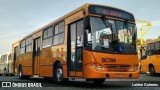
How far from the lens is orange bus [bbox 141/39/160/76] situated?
2299 cm

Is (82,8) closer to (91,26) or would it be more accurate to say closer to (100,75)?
(91,26)

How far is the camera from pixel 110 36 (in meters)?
11.8

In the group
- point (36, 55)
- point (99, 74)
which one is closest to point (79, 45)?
point (99, 74)

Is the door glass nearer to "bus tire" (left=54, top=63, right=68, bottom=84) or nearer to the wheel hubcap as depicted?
"bus tire" (left=54, top=63, right=68, bottom=84)

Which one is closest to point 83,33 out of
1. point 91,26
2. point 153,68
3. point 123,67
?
point 91,26

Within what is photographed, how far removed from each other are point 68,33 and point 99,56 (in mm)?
2391

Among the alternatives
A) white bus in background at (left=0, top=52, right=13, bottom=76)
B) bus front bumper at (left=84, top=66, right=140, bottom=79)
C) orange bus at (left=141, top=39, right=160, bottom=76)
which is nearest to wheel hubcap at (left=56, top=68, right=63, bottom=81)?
bus front bumper at (left=84, top=66, right=140, bottom=79)

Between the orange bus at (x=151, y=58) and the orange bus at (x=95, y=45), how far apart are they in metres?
10.2

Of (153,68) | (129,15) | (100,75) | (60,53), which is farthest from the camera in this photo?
(153,68)

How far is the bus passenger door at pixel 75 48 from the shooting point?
467 inches

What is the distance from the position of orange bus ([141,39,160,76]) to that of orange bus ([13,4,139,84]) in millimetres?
10219

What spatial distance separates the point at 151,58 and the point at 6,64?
16.7m

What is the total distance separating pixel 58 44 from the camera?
14.1 m

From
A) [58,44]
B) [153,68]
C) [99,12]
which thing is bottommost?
[153,68]
